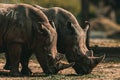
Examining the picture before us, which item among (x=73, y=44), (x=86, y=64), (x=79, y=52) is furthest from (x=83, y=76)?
(x=73, y=44)

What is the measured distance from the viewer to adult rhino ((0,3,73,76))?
48.6ft

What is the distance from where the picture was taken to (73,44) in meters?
15.3

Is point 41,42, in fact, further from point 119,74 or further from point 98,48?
point 98,48

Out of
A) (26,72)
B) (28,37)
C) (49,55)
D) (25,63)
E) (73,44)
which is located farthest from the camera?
(25,63)

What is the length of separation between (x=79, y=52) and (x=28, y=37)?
1.56 m

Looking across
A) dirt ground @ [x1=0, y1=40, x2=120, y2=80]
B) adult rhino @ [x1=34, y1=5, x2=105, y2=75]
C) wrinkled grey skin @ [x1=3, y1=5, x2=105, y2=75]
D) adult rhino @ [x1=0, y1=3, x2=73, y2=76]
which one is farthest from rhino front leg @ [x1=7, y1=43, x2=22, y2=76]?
adult rhino @ [x1=34, y1=5, x2=105, y2=75]

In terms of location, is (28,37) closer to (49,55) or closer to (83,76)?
(49,55)

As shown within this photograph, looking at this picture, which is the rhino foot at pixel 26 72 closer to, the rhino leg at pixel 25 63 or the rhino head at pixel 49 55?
the rhino leg at pixel 25 63

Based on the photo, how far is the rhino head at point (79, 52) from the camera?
49.7ft

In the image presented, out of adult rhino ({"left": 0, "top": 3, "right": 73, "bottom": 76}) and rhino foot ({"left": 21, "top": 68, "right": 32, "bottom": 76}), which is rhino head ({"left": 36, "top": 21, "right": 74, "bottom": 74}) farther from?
rhino foot ({"left": 21, "top": 68, "right": 32, "bottom": 76})

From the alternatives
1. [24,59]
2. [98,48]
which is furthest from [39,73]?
[98,48]

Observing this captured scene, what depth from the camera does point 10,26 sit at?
14.9 metres

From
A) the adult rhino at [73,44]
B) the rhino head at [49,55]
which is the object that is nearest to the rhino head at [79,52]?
the adult rhino at [73,44]

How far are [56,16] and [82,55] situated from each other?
5.19ft
